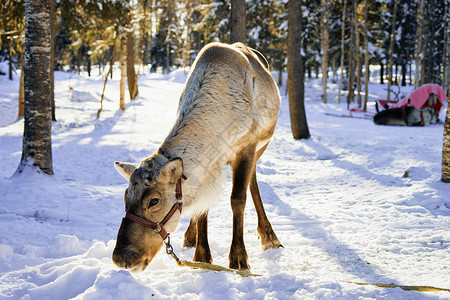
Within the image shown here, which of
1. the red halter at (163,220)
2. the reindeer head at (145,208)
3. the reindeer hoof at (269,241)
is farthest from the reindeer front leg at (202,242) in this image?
the reindeer head at (145,208)

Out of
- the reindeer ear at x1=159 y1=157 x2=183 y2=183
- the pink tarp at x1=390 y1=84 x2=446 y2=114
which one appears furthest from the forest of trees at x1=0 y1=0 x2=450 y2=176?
the pink tarp at x1=390 y1=84 x2=446 y2=114

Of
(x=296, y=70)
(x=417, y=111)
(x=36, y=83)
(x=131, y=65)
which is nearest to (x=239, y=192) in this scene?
(x=36, y=83)

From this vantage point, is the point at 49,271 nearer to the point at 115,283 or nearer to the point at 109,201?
the point at 115,283

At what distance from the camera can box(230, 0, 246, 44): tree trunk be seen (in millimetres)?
9734

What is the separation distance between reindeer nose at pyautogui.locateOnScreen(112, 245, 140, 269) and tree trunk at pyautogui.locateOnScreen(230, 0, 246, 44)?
7.85m

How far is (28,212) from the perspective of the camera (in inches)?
201

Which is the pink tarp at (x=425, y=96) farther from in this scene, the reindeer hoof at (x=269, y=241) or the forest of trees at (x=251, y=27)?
the reindeer hoof at (x=269, y=241)

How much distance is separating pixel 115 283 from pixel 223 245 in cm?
179

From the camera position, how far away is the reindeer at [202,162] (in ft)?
9.73

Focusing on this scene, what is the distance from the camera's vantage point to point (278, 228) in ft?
17.2

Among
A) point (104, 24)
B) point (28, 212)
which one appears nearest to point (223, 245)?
point (28, 212)

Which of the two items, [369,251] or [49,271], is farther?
[369,251]

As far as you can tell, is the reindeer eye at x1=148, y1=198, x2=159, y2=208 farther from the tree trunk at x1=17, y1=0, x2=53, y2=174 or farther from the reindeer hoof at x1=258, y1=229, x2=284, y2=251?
the tree trunk at x1=17, y1=0, x2=53, y2=174

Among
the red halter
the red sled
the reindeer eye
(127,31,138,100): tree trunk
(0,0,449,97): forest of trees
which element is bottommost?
the red halter
